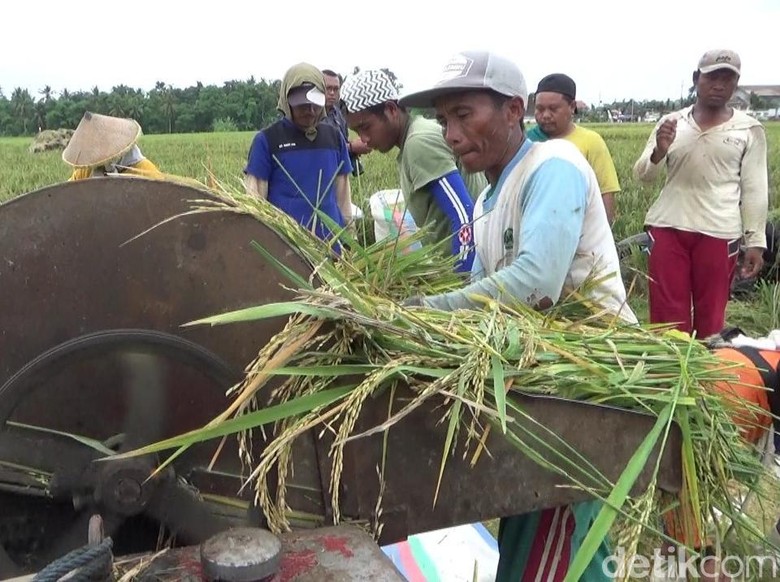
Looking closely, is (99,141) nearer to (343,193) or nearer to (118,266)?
(343,193)

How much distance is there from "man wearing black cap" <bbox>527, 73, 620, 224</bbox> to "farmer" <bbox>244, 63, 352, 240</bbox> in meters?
1.30

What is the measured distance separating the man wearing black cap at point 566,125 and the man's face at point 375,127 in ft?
5.33

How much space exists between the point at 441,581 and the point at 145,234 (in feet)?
7.04

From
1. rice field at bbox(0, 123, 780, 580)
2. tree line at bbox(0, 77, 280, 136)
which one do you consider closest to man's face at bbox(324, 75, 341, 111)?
rice field at bbox(0, 123, 780, 580)

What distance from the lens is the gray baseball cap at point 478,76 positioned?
7.34ft

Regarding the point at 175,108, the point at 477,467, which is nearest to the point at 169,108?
the point at 175,108

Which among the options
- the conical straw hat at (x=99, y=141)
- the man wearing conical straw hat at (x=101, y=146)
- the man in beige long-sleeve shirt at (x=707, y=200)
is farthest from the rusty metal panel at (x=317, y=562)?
the man in beige long-sleeve shirt at (x=707, y=200)

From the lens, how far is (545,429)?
5.27ft

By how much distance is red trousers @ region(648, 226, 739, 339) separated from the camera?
4938 mm

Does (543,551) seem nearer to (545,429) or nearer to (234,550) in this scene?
(545,429)

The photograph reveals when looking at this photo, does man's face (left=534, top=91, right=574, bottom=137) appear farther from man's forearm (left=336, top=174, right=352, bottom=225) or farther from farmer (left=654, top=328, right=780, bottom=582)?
farmer (left=654, top=328, right=780, bottom=582)

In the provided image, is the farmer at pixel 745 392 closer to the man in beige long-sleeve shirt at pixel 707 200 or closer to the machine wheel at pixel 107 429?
the machine wheel at pixel 107 429

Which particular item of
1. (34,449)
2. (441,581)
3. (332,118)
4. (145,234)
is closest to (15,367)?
(34,449)

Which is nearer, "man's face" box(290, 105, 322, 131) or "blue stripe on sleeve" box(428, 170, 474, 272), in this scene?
"blue stripe on sleeve" box(428, 170, 474, 272)
